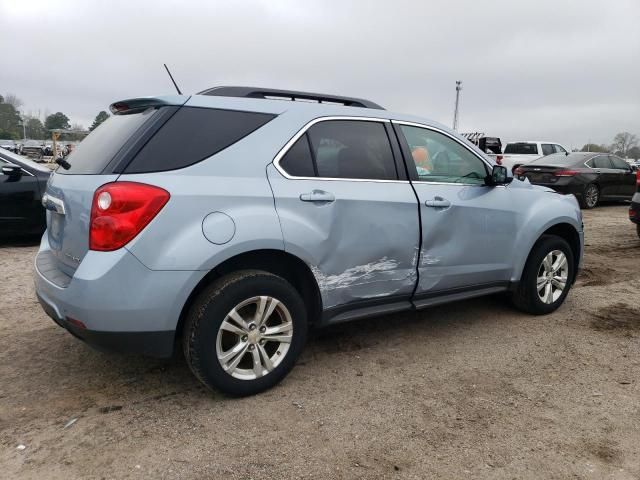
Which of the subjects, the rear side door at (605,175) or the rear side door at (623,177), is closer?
the rear side door at (605,175)

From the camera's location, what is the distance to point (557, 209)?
178 inches

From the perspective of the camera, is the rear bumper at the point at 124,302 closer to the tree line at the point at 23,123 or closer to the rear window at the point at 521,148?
the rear window at the point at 521,148

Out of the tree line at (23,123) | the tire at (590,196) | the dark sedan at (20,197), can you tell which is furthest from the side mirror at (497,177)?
the tree line at (23,123)

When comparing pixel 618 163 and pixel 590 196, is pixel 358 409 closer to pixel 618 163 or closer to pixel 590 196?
pixel 590 196

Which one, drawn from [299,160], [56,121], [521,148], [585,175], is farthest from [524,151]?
[56,121]

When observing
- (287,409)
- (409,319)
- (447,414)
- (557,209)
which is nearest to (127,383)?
(287,409)

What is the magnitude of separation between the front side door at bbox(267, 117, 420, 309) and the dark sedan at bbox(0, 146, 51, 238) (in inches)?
202

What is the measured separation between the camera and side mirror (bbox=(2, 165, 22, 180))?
6.60 meters

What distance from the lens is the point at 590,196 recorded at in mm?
12922

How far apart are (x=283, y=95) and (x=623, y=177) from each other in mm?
13015

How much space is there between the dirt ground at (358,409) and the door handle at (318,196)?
1146 millimetres

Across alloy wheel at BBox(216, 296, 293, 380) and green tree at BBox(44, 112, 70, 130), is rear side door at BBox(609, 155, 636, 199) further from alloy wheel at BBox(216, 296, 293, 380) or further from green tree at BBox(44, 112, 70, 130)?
green tree at BBox(44, 112, 70, 130)

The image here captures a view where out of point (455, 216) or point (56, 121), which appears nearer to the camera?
point (455, 216)

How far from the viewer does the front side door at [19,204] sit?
6.64m
